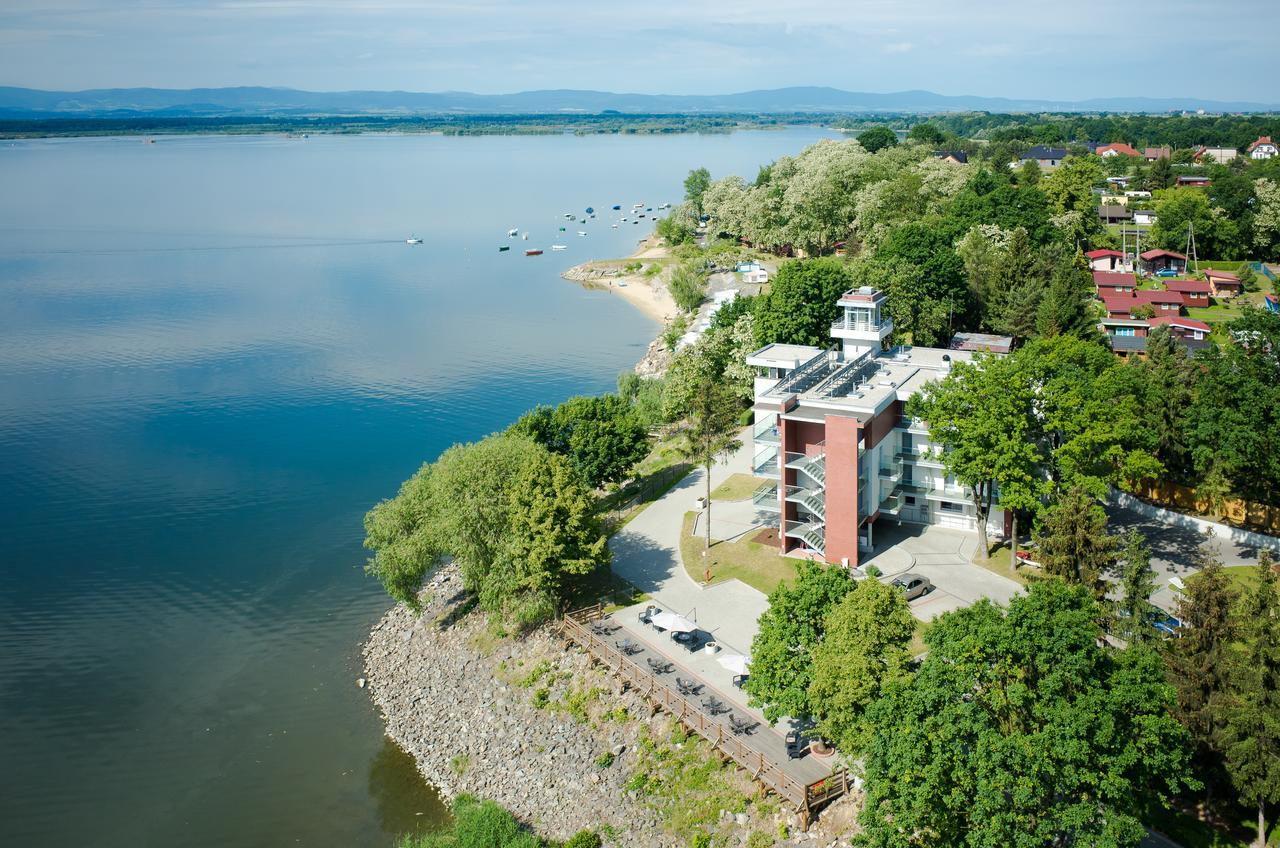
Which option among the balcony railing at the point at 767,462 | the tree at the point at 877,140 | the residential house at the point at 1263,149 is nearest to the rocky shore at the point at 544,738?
the balcony railing at the point at 767,462

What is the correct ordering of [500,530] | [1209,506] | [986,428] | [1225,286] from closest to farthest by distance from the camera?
[986,428], [500,530], [1209,506], [1225,286]

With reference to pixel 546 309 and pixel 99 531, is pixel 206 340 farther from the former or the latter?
pixel 99 531

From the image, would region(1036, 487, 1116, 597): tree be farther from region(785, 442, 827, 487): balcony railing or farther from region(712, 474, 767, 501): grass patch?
region(712, 474, 767, 501): grass patch

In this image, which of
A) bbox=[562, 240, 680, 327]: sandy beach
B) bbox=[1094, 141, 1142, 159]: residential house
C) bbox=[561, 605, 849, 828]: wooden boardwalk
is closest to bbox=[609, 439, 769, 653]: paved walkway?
bbox=[561, 605, 849, 828]: wooden boardwalk

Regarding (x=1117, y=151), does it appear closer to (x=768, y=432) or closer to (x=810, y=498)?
(x=768, y=432)

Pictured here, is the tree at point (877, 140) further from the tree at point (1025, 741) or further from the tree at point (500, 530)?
the tree at point (1025, 741)

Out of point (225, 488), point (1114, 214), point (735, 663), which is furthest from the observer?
point (1114, 214)

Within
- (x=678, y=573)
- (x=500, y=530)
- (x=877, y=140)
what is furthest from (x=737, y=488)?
(x=877, y=140)
